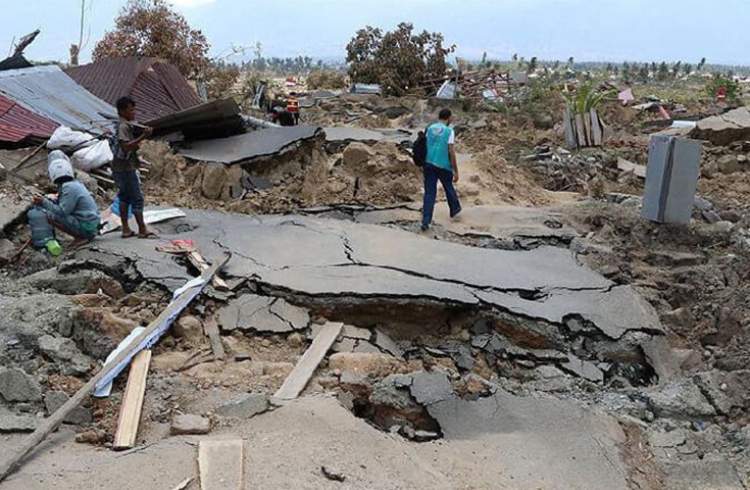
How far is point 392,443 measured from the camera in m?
3.95

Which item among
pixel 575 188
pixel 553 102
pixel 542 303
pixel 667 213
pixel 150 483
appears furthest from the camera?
pixel 553 102

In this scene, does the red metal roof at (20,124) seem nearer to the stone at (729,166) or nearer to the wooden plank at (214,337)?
the wooden plank at (214,337)

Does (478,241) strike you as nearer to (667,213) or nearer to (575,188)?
(667,213)

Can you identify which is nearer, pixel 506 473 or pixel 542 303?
pixel 506 473

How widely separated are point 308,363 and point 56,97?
7.50 meters

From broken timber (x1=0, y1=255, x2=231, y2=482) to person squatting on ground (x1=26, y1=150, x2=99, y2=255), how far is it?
1.59m

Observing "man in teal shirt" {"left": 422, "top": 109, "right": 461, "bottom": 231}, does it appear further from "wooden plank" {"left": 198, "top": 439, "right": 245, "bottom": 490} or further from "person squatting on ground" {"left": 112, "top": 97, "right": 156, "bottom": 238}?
"wooden plank" {"left": 198, "top": 439, "right": 245, "bottom": 490}

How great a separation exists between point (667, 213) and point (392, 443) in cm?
511

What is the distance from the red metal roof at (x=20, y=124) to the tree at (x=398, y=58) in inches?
476

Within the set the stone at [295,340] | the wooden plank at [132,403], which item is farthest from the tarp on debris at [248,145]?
the wooden plank at [132,403]

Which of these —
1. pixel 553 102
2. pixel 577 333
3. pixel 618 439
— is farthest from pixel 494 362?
pixel 553 102

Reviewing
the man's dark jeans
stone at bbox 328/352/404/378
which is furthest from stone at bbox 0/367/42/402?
the man's dark jeans

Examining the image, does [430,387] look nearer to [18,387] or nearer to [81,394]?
[81,394]

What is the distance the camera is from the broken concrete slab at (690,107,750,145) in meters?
12.6
